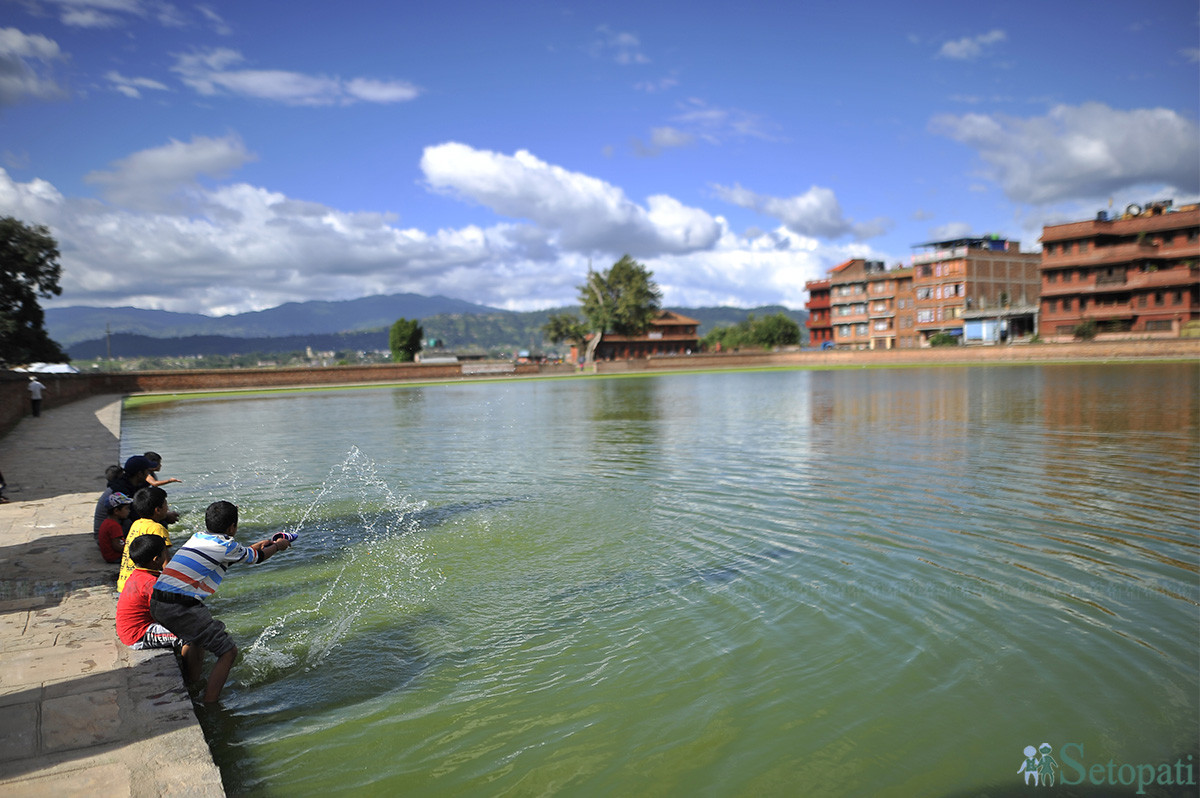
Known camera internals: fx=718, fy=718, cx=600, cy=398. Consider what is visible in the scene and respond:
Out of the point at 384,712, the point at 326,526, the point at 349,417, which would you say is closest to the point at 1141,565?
the point at 384,712

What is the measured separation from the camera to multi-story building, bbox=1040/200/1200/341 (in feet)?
222

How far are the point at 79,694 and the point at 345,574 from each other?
4388mm

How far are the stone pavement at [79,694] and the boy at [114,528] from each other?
170mm

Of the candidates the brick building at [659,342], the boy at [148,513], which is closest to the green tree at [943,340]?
the brick building at [659,342]

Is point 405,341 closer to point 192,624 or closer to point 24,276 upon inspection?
point 24,276

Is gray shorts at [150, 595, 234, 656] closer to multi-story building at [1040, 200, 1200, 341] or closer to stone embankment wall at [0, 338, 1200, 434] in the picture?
stone embankment wall at [0, 338, 1200, 434]

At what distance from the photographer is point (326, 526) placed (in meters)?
12.5

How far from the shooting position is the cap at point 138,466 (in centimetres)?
896

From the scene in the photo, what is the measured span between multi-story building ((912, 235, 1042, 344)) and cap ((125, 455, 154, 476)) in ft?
306

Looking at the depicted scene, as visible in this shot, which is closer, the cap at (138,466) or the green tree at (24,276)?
the cap at (138,466)

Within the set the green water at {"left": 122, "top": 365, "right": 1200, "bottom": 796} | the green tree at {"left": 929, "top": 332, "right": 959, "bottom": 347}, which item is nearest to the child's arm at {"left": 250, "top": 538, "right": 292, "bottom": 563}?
the green water at {"left": 122, "top": 365, "right": 1200, "bottom": 796}

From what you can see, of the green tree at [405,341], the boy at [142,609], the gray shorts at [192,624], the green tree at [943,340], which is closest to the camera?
the gray shorts at [192,624]

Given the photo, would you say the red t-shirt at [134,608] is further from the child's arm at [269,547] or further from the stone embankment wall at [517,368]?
the stone embankment wall at [517,368]

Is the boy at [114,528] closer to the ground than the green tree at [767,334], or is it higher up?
closer to the ground
